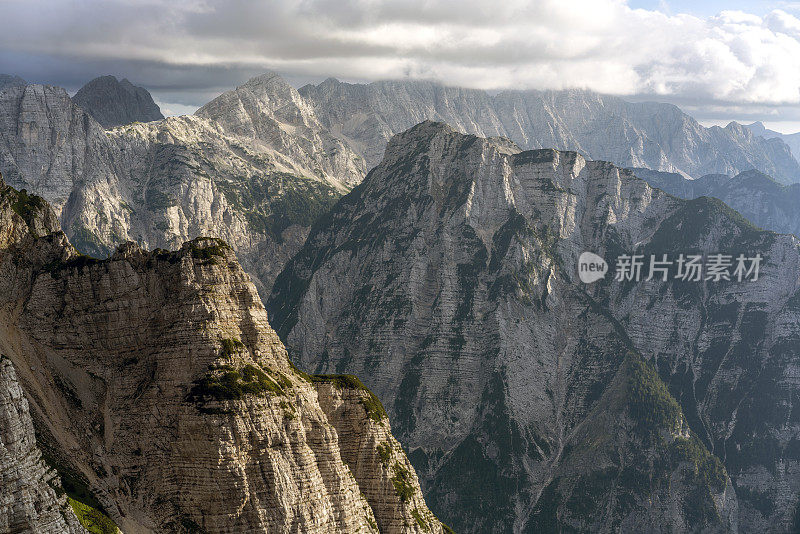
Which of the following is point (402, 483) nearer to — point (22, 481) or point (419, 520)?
point (419, 520)

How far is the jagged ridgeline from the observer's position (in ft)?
490

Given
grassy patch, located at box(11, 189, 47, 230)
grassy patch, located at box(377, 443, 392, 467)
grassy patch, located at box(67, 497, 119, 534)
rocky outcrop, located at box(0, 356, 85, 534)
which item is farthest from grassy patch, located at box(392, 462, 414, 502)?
grassy patch, located at box(11, 189, 47, 230)

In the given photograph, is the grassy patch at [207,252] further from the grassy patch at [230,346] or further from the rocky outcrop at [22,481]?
the rocky outcrop at [22,481]

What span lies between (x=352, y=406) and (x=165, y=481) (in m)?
45.5

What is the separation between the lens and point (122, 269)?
169 m

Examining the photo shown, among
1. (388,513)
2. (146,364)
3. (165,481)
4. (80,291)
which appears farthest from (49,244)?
(388,513)

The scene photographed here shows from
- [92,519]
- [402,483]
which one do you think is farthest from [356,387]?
[92,519]

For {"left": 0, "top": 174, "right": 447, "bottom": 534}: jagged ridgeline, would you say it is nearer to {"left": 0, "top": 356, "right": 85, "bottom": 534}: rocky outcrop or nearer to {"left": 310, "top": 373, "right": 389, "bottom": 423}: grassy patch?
{"left": 310, "top": 373, "right": 389, "bottom": 423}: grassy patch

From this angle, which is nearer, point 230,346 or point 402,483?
point 230,346

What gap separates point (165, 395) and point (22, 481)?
39346 mm

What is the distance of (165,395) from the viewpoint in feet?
513

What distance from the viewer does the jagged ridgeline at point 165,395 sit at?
149m

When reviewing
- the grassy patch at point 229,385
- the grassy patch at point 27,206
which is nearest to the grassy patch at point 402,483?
Answer: the grassy patch at point 229,385

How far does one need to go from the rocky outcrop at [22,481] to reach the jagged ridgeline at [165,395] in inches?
384
